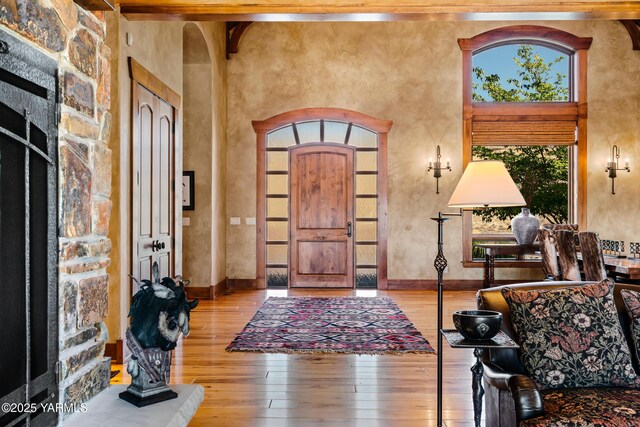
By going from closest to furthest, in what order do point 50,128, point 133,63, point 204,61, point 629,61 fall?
point 50,128
point 133,63
point 204,61
point 629,61

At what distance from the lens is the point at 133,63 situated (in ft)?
15.0

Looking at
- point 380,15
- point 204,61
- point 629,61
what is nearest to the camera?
point 380,15

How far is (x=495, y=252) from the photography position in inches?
313

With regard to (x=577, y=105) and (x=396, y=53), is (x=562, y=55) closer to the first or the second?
(x=577, y=105)

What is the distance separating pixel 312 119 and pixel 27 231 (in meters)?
7.08

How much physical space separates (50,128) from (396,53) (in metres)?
7.35

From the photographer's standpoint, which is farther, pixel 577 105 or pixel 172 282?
pixel 577 105

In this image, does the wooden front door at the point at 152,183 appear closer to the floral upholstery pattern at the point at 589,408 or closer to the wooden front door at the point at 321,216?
the wooden front door at the point at 321,216

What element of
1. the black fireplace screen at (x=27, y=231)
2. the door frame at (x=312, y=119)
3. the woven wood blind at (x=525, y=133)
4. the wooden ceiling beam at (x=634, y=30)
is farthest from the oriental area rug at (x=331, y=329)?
the wooden ceiling beam at (x=634, y=30)

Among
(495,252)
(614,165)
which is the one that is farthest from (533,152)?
(495,252)

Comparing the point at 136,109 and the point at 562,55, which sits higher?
the point at 562,55

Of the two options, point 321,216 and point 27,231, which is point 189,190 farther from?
point 27,231

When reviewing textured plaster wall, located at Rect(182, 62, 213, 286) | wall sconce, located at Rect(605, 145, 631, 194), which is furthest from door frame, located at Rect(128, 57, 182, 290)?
wall sconce, located at Rect(605, 145, 631, 194)

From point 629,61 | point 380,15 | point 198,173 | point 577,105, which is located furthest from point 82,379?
point 629,61
